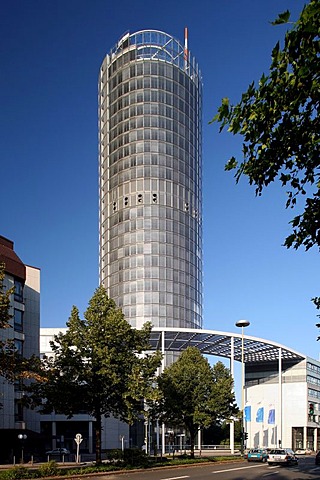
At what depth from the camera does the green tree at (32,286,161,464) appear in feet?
124

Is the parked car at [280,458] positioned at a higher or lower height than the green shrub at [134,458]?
lower

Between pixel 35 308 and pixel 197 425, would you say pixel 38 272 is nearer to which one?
pixel 35 308

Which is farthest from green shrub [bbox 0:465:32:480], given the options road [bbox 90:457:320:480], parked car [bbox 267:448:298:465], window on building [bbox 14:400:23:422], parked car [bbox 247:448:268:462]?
parked car [bbox 247:448:268:462]

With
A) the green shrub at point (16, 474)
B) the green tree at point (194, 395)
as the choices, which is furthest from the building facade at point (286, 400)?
the green shrub at point (16, 474)

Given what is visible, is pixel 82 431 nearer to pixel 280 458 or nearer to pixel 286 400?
pixel 280 458

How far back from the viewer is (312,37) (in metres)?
8.49

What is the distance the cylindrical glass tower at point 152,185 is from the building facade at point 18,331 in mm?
77356

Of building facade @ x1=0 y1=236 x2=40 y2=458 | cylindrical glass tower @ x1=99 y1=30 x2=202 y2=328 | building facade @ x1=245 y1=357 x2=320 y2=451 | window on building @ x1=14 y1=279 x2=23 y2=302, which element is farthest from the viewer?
cylindrical glass tower @ x1=99 y1=30 x2=202 y2=328

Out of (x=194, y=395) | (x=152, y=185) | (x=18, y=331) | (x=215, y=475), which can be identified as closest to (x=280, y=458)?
(x=194, y=395)

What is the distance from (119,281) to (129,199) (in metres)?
19.3

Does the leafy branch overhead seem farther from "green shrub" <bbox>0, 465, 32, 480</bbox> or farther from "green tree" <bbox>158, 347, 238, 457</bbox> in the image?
"green tree" <bbox>158, 347, 238, 457</bbox>

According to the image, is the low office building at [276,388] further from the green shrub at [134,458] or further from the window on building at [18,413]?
the green shrub at [134,458]

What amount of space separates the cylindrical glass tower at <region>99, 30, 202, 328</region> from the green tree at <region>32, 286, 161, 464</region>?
102 metres

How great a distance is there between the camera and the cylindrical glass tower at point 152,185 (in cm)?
14562
